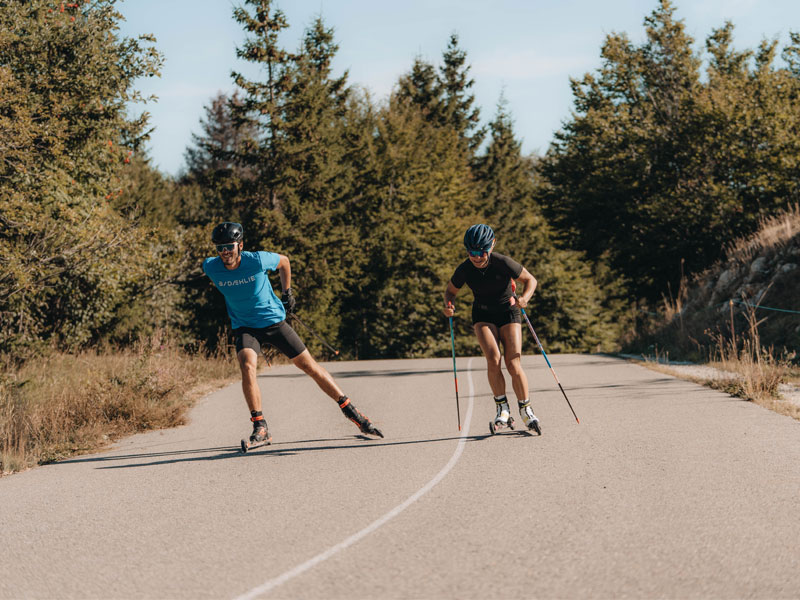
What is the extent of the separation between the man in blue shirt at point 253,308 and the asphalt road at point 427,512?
60 cm

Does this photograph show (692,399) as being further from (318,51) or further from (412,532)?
(318,51)

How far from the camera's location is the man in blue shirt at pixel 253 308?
26.9 ft

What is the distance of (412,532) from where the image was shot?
17.4 ft

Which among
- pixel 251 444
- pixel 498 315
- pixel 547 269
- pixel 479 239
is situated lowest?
pixel 251 444

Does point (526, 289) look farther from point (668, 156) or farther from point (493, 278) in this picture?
point (668, 156)

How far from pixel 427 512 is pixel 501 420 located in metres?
3.19

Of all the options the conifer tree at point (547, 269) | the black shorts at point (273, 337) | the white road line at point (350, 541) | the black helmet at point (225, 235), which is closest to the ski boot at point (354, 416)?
the black shorts at point (273, 337)

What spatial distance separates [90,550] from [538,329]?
40.1m

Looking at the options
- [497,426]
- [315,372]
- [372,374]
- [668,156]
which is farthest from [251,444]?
[668,156]

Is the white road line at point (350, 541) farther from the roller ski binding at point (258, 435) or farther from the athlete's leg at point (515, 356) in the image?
the roller ski binding at point (258, 435)

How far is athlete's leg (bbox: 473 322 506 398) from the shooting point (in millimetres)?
8719

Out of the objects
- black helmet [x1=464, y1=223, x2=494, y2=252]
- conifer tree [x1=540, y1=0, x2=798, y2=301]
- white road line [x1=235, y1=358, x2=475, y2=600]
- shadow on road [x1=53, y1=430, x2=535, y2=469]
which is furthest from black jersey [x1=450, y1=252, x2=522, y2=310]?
conifer tree [x1=540, y1=0, x2=798, y2=301]

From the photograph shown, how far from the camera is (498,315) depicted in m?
8.88

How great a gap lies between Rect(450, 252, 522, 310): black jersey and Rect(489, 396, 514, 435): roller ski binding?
107 cm
